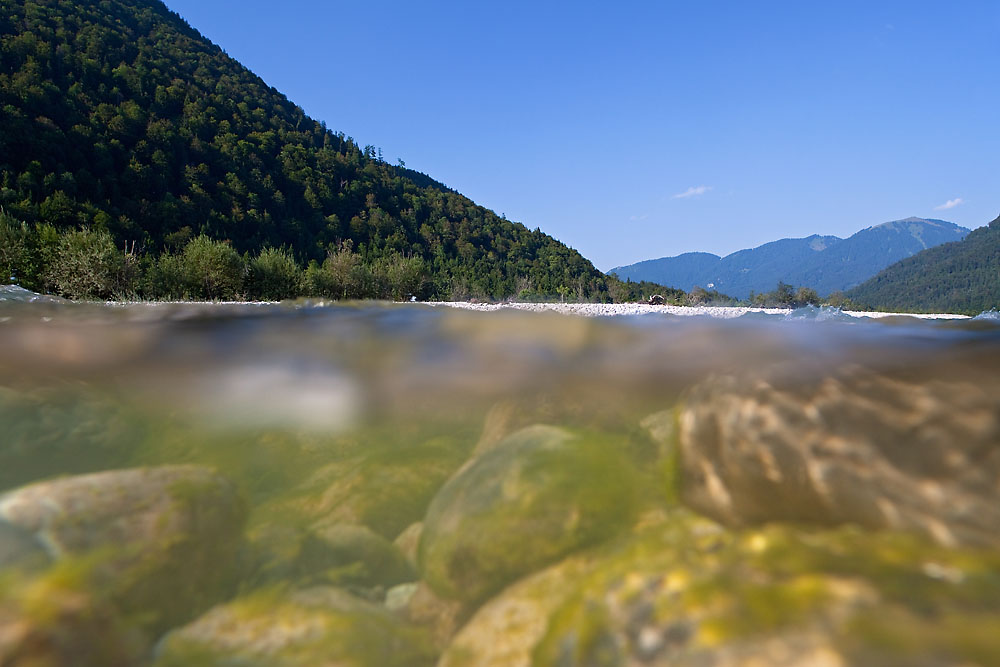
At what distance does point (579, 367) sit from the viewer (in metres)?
6.19

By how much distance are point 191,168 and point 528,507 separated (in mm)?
73500

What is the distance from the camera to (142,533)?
3480 millimetres

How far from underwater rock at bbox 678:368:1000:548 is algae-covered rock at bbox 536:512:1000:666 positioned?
6.8 inches

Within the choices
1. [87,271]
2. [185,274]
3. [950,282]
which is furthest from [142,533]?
[950,282]

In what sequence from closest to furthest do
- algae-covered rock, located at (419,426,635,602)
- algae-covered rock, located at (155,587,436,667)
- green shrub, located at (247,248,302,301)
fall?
algae-covered rock, located at (155,587,436,667) → algae-covered rock, located at (419,426,635,602) → green shrub, located at (247,248,302,301)

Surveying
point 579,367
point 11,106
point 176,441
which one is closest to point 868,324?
point 579,367

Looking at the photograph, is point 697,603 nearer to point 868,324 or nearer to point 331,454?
point 331,454

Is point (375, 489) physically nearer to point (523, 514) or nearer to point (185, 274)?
point (523, 514)

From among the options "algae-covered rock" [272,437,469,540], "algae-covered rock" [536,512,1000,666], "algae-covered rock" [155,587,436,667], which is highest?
"algae-covered rock" [536,512,1000,666]

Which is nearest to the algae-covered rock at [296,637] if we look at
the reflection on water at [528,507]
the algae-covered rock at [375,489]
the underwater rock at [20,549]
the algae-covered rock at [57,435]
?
the reflection on water at [528,507]

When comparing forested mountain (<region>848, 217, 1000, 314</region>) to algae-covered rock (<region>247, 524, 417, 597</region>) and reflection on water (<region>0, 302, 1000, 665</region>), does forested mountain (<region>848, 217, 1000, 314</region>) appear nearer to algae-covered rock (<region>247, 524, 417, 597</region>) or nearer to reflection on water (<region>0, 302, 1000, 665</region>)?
reflection on water (<region>0, 302, 1000, 665</region>)

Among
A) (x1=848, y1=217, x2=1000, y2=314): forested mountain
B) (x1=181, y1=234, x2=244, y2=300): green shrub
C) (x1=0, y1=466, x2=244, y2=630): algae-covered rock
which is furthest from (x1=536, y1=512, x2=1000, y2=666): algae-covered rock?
(x1=848, y1=217, x2=1000, y2=314): forested mountain

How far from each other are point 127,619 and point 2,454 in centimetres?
391

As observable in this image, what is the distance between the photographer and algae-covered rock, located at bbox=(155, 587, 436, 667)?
2.78 meters
